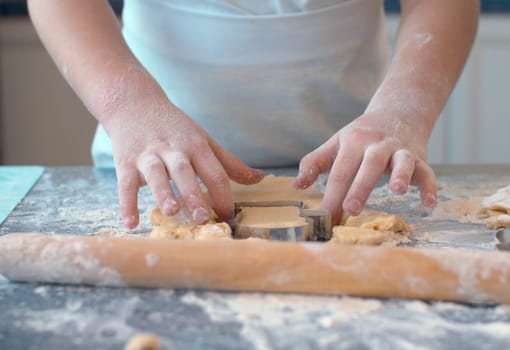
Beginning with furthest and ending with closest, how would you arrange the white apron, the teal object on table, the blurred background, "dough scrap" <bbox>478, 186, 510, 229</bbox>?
the blurred background
the white apron
the teal object on table
"dough scrap" <bbox>478, 186, 510, 229</bbox>

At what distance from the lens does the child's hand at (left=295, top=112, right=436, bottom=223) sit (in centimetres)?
95

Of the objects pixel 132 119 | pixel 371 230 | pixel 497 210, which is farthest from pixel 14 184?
pixel 497 210

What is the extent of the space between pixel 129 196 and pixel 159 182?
5 cm

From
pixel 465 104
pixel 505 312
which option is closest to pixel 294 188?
pixel 505 312

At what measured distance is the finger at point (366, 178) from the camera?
0.94 meters

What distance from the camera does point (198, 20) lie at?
1.33 meters

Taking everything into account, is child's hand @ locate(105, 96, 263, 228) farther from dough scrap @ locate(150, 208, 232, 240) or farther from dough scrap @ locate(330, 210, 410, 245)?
dough scrap @ locate(330, 210, 410, 245)

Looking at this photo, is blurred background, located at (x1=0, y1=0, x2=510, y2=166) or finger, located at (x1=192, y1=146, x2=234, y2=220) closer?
finger, located at (x1=192, y1=146, x2=234, y2=220)

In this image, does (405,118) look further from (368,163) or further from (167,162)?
(167,162)

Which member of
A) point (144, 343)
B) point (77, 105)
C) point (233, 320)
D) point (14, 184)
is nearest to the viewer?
point (144, 343)

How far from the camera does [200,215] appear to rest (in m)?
0.92

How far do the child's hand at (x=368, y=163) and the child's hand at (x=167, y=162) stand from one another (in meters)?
0.12

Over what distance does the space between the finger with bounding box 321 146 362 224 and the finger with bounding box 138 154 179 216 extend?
0.72 ft

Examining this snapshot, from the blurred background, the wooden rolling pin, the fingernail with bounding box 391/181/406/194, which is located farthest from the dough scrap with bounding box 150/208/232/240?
the blurred background
